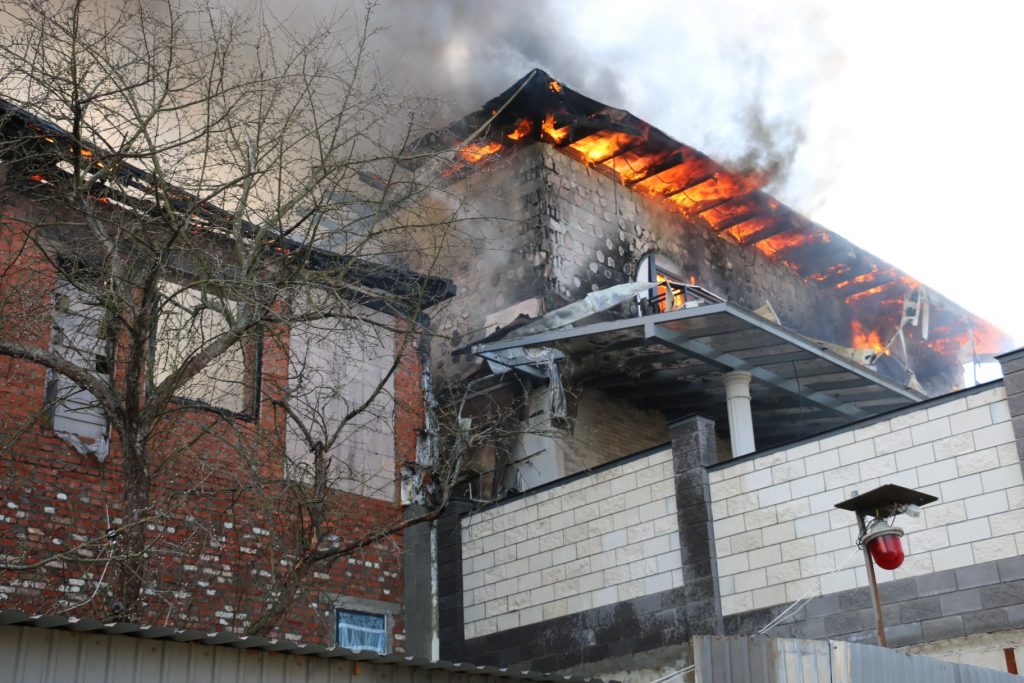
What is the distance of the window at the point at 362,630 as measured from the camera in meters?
15.0

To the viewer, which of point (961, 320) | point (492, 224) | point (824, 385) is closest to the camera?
point (824, 385)

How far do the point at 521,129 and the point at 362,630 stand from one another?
8.57 m

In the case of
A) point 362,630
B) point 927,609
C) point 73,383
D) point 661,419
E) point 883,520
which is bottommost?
point 927,609

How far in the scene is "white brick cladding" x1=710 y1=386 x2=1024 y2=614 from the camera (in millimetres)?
11539

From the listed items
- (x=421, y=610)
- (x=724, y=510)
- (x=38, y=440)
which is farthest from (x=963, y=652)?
(x=38, y=440)

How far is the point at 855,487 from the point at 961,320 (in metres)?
16.4

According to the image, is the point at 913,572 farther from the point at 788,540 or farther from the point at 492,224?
the point at 492,224

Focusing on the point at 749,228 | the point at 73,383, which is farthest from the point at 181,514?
the point at 749,228

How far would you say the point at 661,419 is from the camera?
1941 centimetres

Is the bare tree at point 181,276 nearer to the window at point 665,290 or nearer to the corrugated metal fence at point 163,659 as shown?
the corrugated metal fence at point 163,659

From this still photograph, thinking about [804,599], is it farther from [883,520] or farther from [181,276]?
[181,276]

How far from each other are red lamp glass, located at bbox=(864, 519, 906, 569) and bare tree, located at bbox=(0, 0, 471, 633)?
4.48 meters

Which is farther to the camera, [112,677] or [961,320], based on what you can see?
[961,320]

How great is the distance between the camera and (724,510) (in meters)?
13.5
